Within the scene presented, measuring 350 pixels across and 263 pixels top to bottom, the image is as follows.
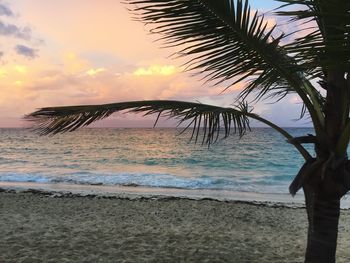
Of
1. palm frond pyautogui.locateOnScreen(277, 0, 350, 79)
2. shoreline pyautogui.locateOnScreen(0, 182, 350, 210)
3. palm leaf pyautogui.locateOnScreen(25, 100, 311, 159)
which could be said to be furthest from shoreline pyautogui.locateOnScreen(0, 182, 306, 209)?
palm frond pyautogui.locateOnScreen(277, 0, 350, 79)

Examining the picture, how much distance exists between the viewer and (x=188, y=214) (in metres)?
9.50

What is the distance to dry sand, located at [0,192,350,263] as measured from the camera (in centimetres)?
605

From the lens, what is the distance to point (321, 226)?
13.6 feet

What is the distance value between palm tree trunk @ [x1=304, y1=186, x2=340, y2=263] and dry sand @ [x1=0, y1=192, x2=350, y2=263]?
6.02 ft

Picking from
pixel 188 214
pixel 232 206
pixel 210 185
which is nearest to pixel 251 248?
pixel 188 214

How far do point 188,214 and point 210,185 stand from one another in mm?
8256

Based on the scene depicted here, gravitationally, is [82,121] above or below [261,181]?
above

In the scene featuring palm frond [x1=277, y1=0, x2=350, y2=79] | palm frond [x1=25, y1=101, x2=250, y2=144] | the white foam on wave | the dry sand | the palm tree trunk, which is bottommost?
the white foam on wave

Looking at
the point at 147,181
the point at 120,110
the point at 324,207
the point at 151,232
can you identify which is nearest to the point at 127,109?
the point at 120,110

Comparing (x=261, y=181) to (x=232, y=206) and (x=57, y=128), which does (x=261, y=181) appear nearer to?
(x=232, y=206)

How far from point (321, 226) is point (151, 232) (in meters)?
3.88

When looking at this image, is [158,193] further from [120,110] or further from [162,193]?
[120,110]

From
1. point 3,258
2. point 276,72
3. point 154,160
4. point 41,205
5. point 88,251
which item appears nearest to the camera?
point 276,72

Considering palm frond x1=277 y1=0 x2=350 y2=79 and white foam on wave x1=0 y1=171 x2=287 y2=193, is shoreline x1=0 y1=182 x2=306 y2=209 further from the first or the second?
palm frond x1=277 y1=0 x2=350 y2=79
